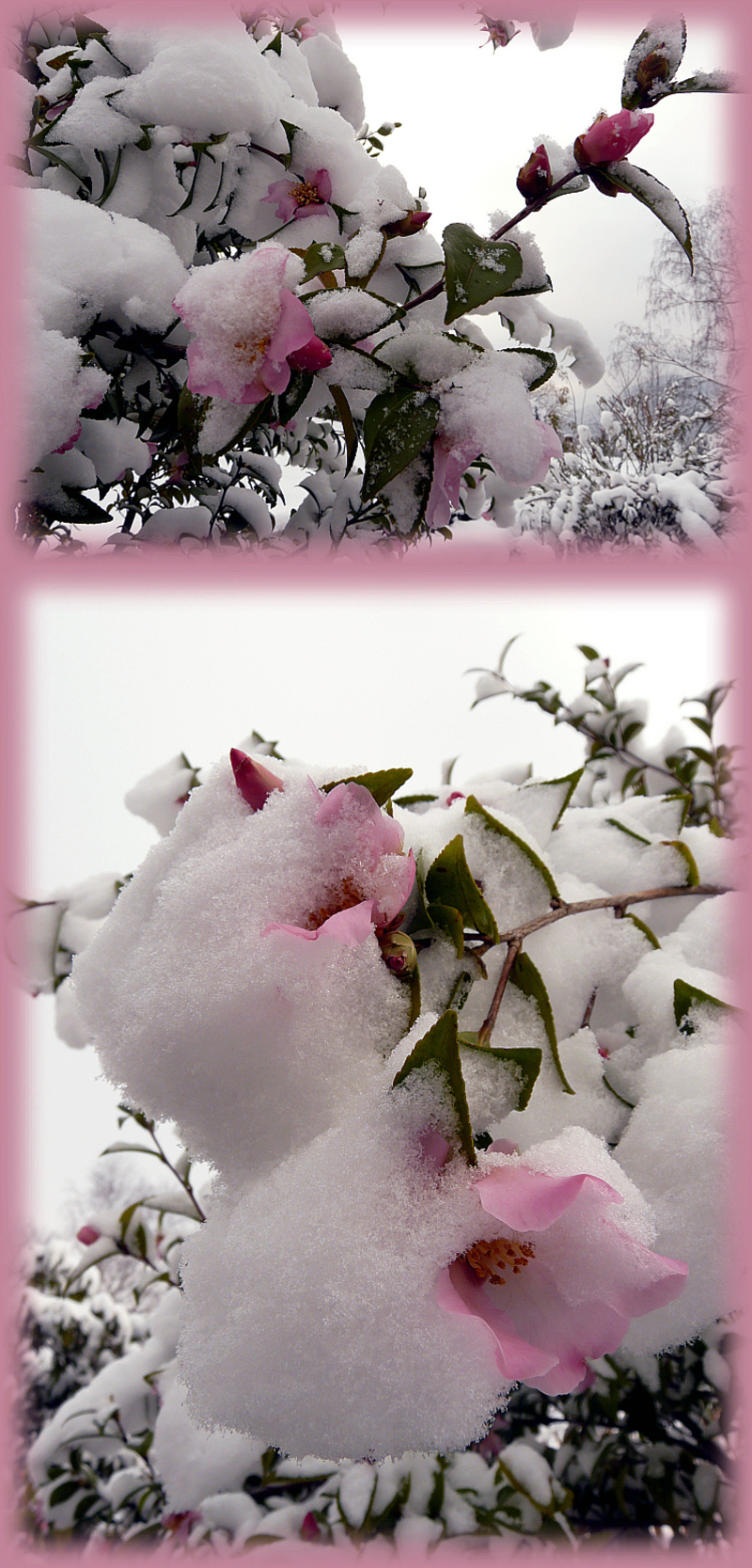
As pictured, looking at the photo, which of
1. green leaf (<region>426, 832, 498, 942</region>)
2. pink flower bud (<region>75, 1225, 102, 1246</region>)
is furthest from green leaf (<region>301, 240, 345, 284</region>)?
pink flower bud (<region>75, 1225, 102, 1246</region>)

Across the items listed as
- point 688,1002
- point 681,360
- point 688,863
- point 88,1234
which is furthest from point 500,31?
point 681,360

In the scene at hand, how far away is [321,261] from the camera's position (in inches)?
19.8

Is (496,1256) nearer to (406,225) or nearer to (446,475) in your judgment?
(446,475)

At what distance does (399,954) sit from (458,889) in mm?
62

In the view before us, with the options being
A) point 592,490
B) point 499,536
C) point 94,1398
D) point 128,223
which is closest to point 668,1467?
point 94,1398

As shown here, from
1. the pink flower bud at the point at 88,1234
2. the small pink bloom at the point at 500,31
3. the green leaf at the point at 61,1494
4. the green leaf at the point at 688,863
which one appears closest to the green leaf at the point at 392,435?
the green leaf at the point at 688,863

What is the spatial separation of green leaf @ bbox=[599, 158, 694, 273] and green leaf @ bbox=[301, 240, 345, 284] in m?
0.18

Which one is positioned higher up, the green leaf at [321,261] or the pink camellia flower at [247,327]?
the green leaf at [321,261]

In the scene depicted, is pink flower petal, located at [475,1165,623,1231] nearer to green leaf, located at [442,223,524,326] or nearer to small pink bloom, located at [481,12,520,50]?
green leaf, located at [442,223,524,326]

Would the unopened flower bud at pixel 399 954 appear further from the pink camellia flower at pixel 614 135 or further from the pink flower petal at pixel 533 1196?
the pink camellia flower at pixel 614 135

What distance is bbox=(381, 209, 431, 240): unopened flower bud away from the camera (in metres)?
0.60

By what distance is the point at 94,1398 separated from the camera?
1220mm

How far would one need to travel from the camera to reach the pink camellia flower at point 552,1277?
0.95ft

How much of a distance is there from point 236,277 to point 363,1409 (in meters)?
0.54
